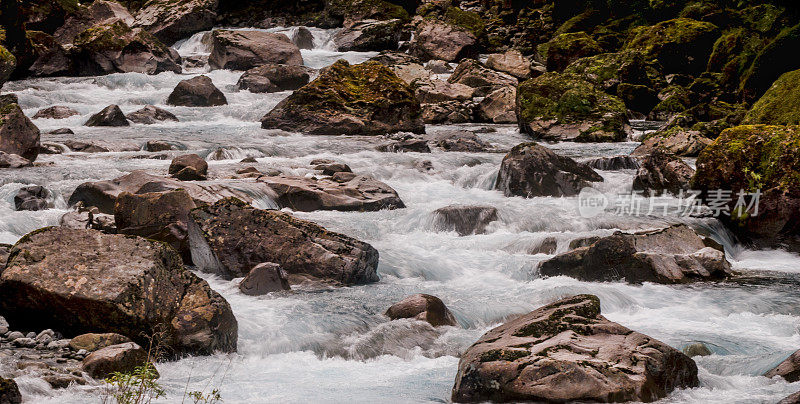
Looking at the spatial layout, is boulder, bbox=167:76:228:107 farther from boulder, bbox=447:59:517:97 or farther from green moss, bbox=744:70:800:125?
green moss, bbox=744:70:800:125

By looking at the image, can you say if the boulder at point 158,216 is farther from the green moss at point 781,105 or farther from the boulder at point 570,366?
the green moss at point 781,105

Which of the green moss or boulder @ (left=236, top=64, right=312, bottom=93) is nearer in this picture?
the green moss

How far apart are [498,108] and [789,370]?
676 inches

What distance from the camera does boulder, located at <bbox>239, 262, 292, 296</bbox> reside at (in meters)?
7.82

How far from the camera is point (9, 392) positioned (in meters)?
4.61

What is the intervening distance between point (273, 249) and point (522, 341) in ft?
12.6

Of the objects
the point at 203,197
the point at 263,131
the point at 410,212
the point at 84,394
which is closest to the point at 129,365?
the point at 84,394

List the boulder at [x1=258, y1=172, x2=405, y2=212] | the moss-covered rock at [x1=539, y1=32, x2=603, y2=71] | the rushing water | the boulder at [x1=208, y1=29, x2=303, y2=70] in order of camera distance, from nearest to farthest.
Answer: the rushing water → the boulder at [x1=258, y1=172, x2=405, y2=212] → the moss-covered rock at [x1=539, y1=32, x2=603, y2=71] → the boulder at [x1=208, y1=29, x2=303, y2=70]

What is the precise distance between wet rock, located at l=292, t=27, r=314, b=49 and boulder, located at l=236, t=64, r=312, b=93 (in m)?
8.19

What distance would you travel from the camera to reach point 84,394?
16.3 feet

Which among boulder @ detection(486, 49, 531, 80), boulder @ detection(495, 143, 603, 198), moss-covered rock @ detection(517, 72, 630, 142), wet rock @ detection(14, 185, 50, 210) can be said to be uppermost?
boulder @ detection(486, 49, 531, 80)

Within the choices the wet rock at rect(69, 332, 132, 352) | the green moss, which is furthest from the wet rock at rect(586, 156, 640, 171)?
the wet rock at rect(69, 332, 132, 352)

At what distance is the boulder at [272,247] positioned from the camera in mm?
8305

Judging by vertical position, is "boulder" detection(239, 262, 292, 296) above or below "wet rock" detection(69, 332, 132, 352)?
below
